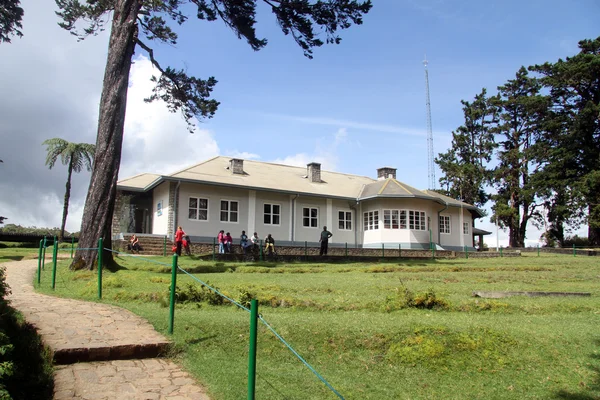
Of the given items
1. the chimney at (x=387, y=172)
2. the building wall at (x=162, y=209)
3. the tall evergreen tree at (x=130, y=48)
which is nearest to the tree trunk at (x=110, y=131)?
the tall evergreen tree at (x=130, y=48)

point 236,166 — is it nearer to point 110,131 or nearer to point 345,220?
point 345,220

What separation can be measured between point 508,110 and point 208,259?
4098cm

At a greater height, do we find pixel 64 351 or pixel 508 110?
pixel 508 110

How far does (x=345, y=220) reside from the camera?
33.6m

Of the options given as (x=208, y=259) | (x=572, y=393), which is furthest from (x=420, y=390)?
(x=208, y=259)

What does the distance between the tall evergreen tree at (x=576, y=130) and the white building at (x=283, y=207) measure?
13377 millimetres

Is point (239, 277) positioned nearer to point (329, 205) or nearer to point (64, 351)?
point (64, 351)

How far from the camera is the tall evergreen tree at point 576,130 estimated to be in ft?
141

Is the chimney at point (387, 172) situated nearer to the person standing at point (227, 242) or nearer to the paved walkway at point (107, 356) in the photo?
the person standing at point (227, 242)

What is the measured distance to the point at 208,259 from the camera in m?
21.4

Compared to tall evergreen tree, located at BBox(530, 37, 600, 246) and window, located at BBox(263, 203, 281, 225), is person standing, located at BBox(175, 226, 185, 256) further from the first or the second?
tall evergreen tree, located at BBox(530, 37, 600, 246)

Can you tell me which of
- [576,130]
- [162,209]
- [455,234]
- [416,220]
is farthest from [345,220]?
[576,130]

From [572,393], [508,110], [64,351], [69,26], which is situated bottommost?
[572,393]

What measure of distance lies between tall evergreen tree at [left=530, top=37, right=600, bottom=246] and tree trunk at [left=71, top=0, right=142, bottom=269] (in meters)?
39.1
